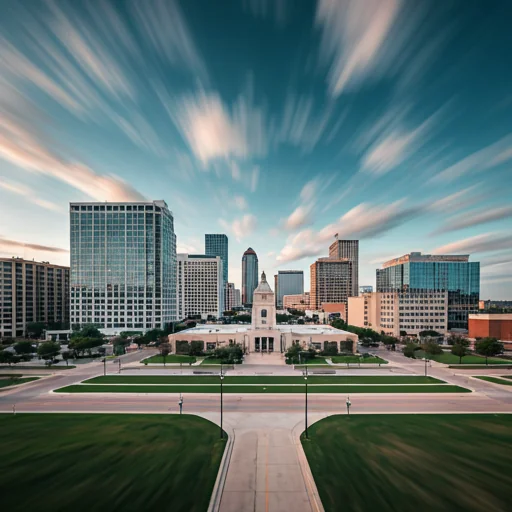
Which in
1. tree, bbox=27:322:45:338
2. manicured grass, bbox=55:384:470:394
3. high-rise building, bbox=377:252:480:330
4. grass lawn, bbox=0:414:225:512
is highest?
high-rise building, bbox=377:252:480:330

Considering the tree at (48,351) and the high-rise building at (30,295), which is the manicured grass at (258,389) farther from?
the high-rise building at (30,295)

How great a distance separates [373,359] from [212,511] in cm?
6040

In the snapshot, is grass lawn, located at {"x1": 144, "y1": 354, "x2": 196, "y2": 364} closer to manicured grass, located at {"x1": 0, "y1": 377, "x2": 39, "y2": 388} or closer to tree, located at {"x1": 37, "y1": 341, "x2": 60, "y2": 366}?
manicured grass, located at {"x1": 0, "y1": 377, "x2": 39, "y2": 388}

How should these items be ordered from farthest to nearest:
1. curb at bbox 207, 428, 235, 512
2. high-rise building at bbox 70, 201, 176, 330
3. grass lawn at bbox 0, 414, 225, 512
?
high-rise building at bbox 70, 201, 176, 330 < grass lawn at bbox 0, 414, 225, 512 < curb at bbox 207, 428, 235, 512

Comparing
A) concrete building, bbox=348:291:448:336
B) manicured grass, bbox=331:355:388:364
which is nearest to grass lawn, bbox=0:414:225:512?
manicured grass, bbox=331:355:388:364

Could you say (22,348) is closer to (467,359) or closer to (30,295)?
(30,295)

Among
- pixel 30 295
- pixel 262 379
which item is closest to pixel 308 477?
pixel 262 379

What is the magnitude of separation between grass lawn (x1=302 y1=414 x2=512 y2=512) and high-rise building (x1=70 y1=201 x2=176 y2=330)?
100 metres

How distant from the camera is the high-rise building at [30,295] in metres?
109

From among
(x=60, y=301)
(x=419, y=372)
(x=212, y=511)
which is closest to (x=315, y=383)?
(x=419, y=372)

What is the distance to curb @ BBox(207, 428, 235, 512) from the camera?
715 inches

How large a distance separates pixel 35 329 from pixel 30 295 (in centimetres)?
1647

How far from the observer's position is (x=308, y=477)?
2131cm

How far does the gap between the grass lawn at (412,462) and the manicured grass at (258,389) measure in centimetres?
1013
